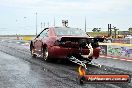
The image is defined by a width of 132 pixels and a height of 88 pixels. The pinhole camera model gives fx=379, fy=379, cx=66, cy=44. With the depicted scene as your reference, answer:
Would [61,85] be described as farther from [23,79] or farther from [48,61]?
[48,61]

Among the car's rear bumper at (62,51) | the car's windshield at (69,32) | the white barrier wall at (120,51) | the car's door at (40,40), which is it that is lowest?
the white barrier wall at (120,51)

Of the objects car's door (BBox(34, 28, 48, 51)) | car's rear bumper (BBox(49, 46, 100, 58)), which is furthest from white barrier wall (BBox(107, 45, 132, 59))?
car's rear bumper (BBox(49, 46, 100, 58))

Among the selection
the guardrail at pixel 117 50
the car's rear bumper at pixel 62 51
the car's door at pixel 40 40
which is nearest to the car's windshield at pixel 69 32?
the car's door at pixel 40 40

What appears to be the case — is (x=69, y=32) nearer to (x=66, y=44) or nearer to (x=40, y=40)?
(x=66, y=44)

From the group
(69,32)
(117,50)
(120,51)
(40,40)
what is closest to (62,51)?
(69,32)

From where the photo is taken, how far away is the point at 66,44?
13742 mm

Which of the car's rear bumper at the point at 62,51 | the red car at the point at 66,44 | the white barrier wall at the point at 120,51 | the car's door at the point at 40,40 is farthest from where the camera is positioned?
the white barrier wall at the point at 120,51

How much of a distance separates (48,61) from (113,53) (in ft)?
24.4

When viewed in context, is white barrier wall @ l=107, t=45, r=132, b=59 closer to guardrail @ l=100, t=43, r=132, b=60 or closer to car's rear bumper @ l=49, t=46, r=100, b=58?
guardrail @ l=100, t=43, r=132, b=60

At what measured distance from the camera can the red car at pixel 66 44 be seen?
43.5 ft

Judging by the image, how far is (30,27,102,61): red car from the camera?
13258 mm

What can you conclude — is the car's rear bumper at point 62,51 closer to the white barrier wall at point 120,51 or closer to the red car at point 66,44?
the red car at point 66,44

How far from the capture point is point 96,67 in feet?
43.8

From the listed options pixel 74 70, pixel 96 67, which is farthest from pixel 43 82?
pixel 96 67
